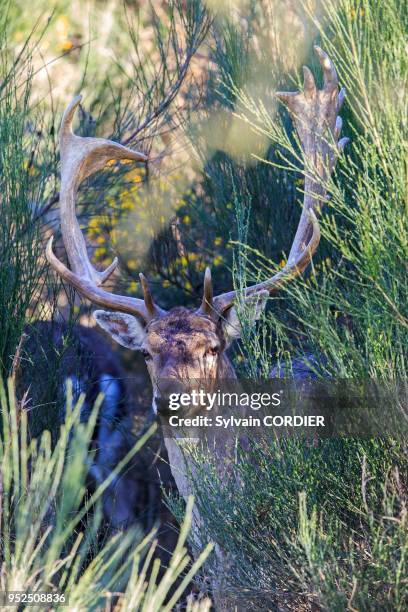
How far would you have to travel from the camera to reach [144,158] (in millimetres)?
4785

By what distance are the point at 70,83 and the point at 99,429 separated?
2.95m

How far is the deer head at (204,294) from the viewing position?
4082 millimetres

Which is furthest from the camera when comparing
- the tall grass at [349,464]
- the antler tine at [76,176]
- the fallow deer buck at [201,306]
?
the antler tine at [76,176]

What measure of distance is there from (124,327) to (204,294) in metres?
0.55

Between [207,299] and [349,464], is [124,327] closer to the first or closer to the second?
[207,299]

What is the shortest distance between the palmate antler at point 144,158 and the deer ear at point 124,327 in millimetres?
40

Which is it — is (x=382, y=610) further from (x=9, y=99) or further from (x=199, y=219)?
(x=199, y=219)

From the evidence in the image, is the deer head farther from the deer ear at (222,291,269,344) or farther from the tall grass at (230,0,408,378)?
the tall grass at (230,0,408,378)

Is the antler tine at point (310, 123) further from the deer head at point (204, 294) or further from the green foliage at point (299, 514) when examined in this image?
the green foliage at point (299, 514)

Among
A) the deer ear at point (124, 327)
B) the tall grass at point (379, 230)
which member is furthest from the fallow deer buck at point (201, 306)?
the tall grass at point (379, 230)

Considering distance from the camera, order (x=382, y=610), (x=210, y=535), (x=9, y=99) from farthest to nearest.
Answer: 1. (x=9, y=99)
2. (x=210, y=535)
3. (x=382, y=610)

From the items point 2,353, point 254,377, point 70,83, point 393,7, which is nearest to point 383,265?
point 254,377

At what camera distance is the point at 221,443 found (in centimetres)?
412

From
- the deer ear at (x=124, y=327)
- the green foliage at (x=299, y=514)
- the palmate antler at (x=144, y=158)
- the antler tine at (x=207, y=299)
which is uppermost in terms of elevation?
the palmate antler at (x=144, y=158)
